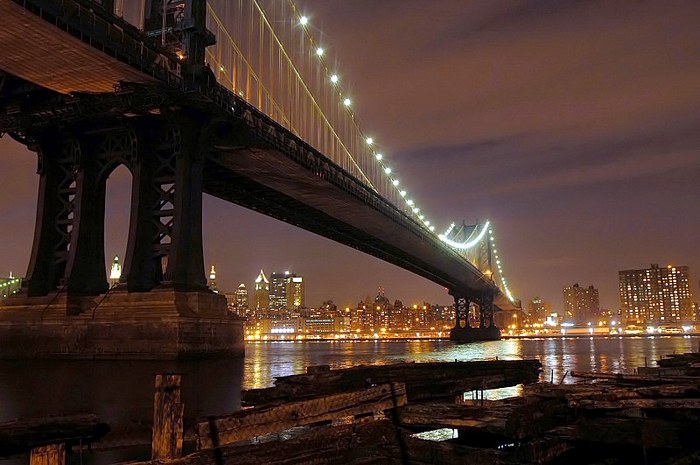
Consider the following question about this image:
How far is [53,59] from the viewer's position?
2861 centimetres

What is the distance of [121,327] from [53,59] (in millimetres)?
13256

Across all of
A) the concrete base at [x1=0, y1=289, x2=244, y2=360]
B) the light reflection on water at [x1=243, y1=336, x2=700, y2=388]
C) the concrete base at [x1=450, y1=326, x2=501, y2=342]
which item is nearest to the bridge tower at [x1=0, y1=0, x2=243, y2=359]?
the concrete base at [x1=0, y1=289, x2=244, y2=360]

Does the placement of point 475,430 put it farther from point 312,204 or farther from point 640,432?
point 312,204

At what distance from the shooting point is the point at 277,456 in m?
6.14

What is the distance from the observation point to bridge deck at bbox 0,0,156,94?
2547cm

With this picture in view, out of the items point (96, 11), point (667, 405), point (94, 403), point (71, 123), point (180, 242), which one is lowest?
point (94, 403)

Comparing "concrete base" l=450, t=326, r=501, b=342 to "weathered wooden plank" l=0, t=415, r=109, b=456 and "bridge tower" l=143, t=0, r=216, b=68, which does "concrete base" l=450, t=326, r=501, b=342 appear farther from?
"weathered wooden plank" l=0, t=415, r=109, b=456

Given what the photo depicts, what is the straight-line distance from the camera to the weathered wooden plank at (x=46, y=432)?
16.9ft

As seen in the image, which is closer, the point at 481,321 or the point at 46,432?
the point at 46,432

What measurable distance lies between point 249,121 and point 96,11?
12700 millimetres

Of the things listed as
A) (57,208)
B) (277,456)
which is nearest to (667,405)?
(277,456)

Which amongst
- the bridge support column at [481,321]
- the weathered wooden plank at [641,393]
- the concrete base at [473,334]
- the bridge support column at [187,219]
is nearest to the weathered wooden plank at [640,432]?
the weathered wooden plank at [641,393]

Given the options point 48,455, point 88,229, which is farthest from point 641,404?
point 88,229

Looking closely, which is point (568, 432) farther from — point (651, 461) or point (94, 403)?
point (94, 403)
